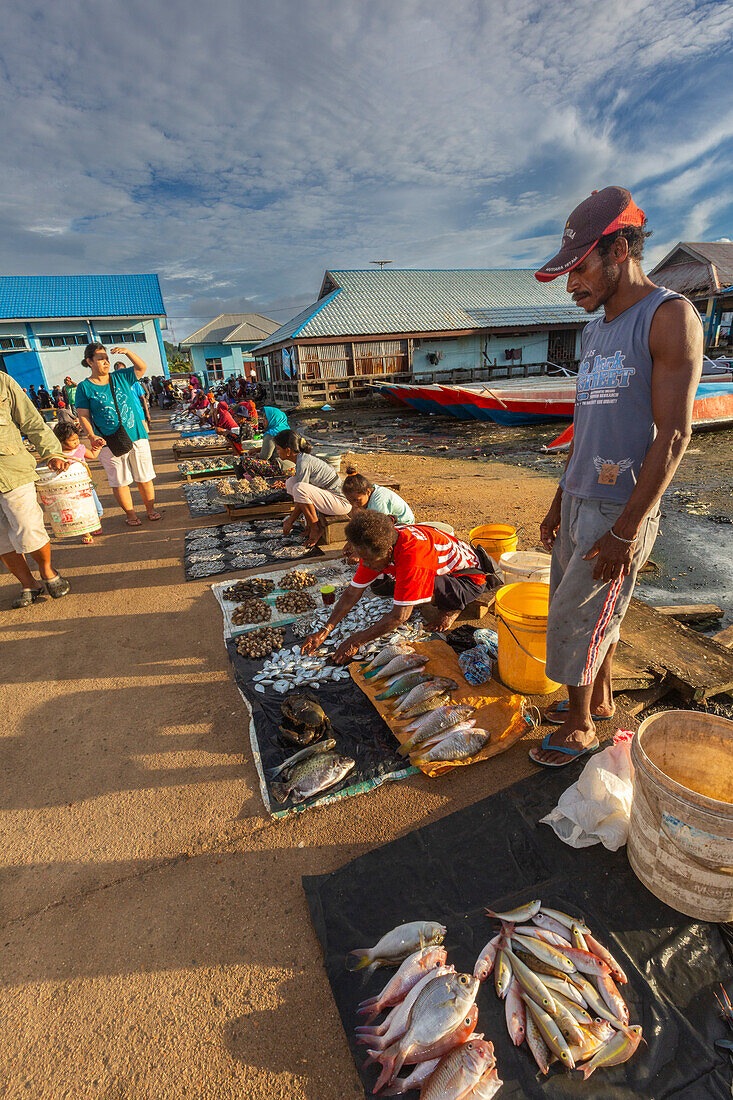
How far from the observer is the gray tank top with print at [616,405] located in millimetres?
2059

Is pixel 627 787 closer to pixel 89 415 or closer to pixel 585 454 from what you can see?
pixel 585 454

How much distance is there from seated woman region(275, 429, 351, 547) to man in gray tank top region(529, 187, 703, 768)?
12.3ft

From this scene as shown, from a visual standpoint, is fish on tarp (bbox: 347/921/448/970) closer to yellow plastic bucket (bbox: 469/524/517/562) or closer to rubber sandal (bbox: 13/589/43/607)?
yellow plastic bucket (bbox: 469/524/517/562)

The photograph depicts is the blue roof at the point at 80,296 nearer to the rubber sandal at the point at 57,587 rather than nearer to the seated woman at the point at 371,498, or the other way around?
Result: the rubber sandal at the point at 57,587

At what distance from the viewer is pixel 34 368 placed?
27734 mm

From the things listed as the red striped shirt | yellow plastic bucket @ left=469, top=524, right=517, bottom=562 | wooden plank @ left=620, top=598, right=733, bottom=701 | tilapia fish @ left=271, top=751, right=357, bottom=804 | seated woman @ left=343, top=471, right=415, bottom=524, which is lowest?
tilapia fish @ left=271, top=751, right=357, bottom=804

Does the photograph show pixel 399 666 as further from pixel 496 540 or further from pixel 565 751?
pixel 496 540

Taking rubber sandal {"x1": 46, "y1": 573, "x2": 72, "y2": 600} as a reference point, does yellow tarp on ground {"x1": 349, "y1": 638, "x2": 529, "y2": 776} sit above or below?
below

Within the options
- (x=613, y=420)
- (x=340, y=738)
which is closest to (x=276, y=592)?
(x=340, y=738)

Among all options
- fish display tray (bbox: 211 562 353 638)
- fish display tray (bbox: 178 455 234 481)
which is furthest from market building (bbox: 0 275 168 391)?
fish display tray (bbox: 211 562 353 638)

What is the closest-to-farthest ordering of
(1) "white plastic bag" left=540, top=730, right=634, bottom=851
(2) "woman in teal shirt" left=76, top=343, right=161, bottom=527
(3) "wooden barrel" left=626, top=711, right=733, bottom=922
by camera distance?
(3) "wooden barrel" left=626, top=711, right=733, bottom=922 → (1) "white plastic bag" left=540, top=730, right=634, bottom=851 → (2) "woman in teal shirt" left=76, top=343, right=161, bottom=527

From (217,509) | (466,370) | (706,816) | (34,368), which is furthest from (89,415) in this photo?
(34,368)

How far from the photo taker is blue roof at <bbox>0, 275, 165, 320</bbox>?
28125 millimetres

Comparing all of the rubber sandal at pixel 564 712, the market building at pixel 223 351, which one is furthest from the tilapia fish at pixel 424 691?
the market building at pixel 223 351
